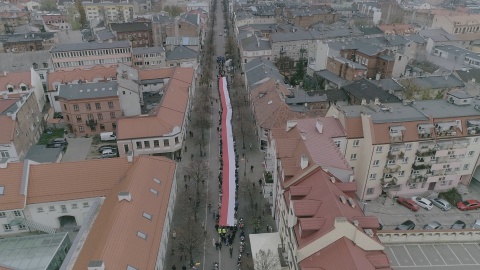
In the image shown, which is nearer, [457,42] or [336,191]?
[336,191]

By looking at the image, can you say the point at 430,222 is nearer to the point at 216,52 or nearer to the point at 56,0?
the point at 216,52

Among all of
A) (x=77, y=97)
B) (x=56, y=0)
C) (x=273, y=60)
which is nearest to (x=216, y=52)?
(x=273, y=60)

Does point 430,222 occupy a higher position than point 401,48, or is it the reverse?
point 401,48

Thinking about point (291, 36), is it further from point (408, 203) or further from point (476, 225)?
point (476, 225)

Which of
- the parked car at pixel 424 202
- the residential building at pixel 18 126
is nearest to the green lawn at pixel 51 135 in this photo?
the residential building at pixel 18 126

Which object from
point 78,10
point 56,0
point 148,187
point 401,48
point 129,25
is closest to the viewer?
point 148,187

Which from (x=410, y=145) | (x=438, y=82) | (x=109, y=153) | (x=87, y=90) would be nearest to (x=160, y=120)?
(x=109, y=153)
